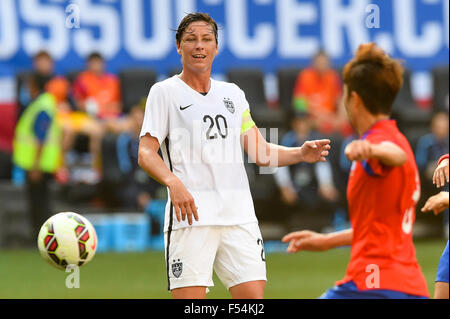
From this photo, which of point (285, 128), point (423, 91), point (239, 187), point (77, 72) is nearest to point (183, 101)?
point (239, 187)

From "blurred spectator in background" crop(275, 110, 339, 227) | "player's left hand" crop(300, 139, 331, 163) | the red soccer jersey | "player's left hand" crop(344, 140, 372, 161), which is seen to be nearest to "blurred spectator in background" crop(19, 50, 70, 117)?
"blurred spectator in background" crop(275, 110, 339, 227)

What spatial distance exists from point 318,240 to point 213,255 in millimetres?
680

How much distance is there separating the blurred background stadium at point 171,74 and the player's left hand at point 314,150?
24.7 ft

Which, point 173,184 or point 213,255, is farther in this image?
point 213,255

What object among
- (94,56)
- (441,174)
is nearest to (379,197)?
(441,174)

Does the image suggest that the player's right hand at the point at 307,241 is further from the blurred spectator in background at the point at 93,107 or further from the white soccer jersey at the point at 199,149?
the blurred spectator in background at the point at 93,107

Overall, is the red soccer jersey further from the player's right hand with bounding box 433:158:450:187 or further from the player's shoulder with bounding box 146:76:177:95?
the player's shoulder with bounding box 146:76:177:95

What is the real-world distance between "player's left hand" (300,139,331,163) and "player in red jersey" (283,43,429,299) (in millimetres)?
550

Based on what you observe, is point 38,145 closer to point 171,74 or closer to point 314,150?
point 171,74

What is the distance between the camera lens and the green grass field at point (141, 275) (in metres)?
10.3

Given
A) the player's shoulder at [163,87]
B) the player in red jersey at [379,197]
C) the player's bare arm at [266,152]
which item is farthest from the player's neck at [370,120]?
the player's shoulder at [163,87]

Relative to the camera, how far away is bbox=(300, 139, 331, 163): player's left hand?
18.7 feet

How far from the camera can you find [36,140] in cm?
1476
